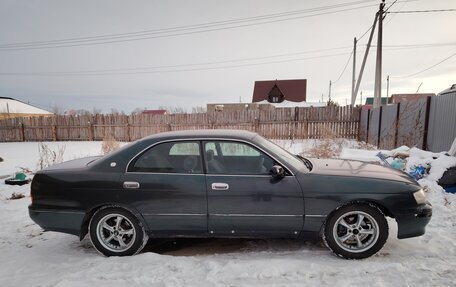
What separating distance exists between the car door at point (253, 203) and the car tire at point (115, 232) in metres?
0.93

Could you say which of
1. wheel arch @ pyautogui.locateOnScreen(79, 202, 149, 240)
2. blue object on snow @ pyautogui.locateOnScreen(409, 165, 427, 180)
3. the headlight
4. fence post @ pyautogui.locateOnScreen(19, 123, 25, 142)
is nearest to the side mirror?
the headlight

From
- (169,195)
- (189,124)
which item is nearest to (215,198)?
(169,195)

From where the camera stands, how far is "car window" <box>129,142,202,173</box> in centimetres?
329

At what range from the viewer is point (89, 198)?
10.6 feet

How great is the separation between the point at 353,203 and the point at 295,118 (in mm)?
14143

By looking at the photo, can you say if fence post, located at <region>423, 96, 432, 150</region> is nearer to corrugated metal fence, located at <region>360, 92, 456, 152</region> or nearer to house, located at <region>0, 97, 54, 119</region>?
corrugated metal fence, located at <region>360, 92, 456, 152</region>

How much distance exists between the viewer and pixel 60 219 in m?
3.30

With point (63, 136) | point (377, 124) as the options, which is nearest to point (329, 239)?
point (377, 124)

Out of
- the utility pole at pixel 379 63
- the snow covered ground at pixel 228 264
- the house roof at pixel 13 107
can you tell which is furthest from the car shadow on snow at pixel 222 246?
the house roof at pixel 13 107

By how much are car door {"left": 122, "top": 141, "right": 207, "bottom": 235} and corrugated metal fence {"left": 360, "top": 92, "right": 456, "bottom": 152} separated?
22.6ft

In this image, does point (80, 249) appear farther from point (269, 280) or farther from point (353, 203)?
point (353, 203)

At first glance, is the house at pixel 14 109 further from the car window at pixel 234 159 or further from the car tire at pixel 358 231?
the car tire at pixel 358 231

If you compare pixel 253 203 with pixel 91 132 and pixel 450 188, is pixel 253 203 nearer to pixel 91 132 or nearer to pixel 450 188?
pixel 450 188

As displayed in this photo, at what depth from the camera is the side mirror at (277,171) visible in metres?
3.06
